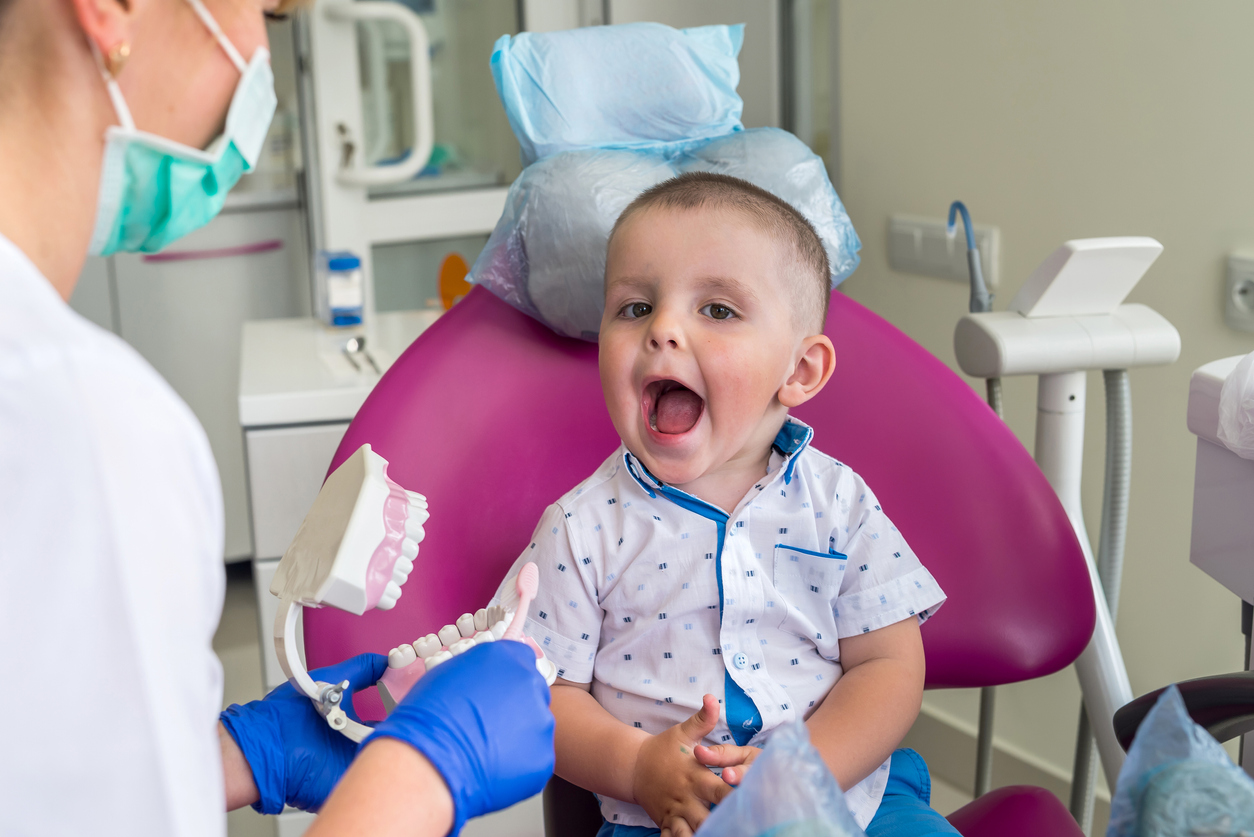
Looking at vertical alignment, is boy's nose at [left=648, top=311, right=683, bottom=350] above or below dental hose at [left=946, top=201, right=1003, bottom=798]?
above

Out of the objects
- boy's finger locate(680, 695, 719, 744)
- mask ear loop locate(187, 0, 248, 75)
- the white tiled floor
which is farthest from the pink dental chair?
the white tiled floor

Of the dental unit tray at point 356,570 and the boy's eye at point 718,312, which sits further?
the boy's eye at point 718,312

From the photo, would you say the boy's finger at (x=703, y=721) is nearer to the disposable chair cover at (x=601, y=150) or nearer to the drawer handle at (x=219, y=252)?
the disposable chair cover at (x=601, y=150)

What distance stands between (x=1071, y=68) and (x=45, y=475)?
1.55m

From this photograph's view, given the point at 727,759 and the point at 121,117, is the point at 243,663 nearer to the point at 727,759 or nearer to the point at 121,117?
the point at 727,759

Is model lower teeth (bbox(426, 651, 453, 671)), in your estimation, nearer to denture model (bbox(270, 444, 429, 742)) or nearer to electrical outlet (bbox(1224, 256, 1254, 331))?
denture model (bbox(270, 444, 429, 742))

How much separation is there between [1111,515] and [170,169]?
1.00 m

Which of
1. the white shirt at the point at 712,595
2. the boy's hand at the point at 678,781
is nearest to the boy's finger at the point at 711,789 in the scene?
the boy's hand at the point at 678,781

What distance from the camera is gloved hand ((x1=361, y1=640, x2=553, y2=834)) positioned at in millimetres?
598

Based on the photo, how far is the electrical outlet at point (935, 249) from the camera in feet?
5.85

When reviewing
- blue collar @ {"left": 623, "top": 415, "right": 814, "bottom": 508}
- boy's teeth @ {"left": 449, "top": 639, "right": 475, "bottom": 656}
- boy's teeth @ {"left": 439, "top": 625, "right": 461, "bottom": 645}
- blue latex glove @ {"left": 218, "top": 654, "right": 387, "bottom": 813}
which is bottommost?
blue latex glove @ {"left": 218, "top": 654, "right": 387, "bottom": 813}

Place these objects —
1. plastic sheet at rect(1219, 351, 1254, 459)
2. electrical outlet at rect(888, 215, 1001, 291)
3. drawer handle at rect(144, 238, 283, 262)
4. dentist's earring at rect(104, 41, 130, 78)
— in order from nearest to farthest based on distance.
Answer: dentist's earring at rect(104, 41, 130, 78) → plastic sheet at rect(1219, 351, 1254, 459) → electrical outlet at rect(888, 215, 1001, 291) → drawer handle at rect(144, 238, 283, 262)

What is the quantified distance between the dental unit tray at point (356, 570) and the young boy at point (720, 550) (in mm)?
176

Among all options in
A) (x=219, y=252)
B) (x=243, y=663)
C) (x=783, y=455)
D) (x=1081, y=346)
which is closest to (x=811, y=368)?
(x=783, y=455)
